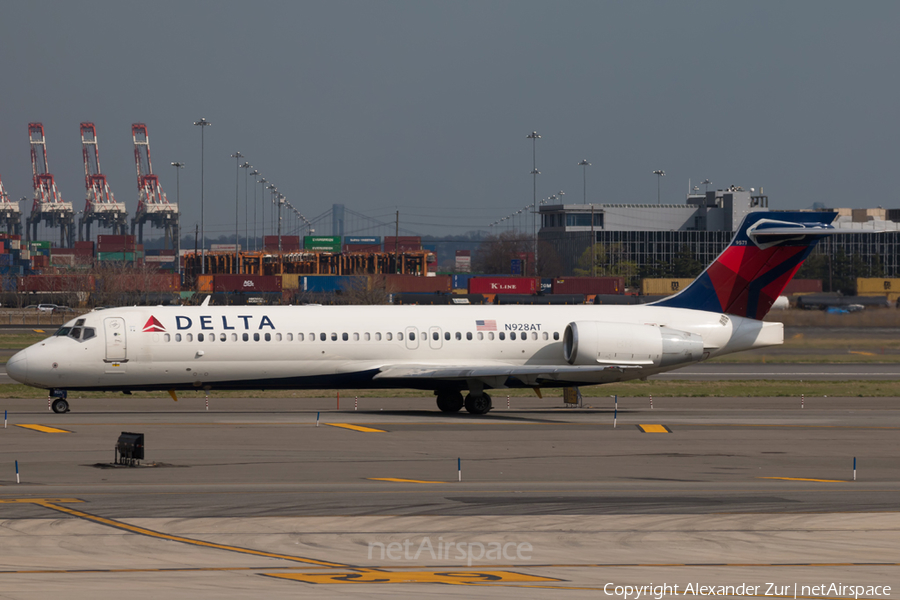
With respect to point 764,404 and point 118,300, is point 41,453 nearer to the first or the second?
point 764,404

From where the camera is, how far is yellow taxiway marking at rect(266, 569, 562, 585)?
13750 millimetres

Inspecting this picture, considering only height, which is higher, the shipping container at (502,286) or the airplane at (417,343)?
the shipping container at (502,286)

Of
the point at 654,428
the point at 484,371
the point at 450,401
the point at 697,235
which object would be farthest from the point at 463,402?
the point at 697,235

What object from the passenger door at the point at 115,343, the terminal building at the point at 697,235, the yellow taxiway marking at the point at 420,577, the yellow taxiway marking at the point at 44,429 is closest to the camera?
the yellow taxiway marking at the point at 420,577

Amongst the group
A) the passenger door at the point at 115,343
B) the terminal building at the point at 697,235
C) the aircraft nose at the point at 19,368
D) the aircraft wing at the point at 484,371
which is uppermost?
the terminal building at the point at 697,235

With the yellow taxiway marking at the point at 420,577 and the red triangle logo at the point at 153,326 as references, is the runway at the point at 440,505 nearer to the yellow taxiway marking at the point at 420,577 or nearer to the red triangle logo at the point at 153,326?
the yellow taxiway marking at the point at 420,577

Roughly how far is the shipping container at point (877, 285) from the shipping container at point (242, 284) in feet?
270

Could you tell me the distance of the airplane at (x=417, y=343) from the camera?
1348 inches

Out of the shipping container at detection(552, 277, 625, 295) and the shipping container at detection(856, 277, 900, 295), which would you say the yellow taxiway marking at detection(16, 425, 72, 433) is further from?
the shipping container at detection(856, 277, 900, 295)

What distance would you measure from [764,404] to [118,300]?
68.1 meters

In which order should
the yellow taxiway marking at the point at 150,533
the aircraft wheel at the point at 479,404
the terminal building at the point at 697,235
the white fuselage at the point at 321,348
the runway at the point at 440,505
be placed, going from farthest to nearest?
1. the terminal building at the point at 697,235
2. the aircraft wheel at the point at 479,404
3. the white fuselage at the point at 321,348
4. the yellow taxiway marking at the point at 150,533
5. the runway at the point at 440,505

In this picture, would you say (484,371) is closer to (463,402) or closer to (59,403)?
(463,402)

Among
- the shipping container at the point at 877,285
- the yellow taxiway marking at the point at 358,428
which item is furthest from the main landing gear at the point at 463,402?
the shipping container at the point at 877,285

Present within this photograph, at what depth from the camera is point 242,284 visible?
13925cm
